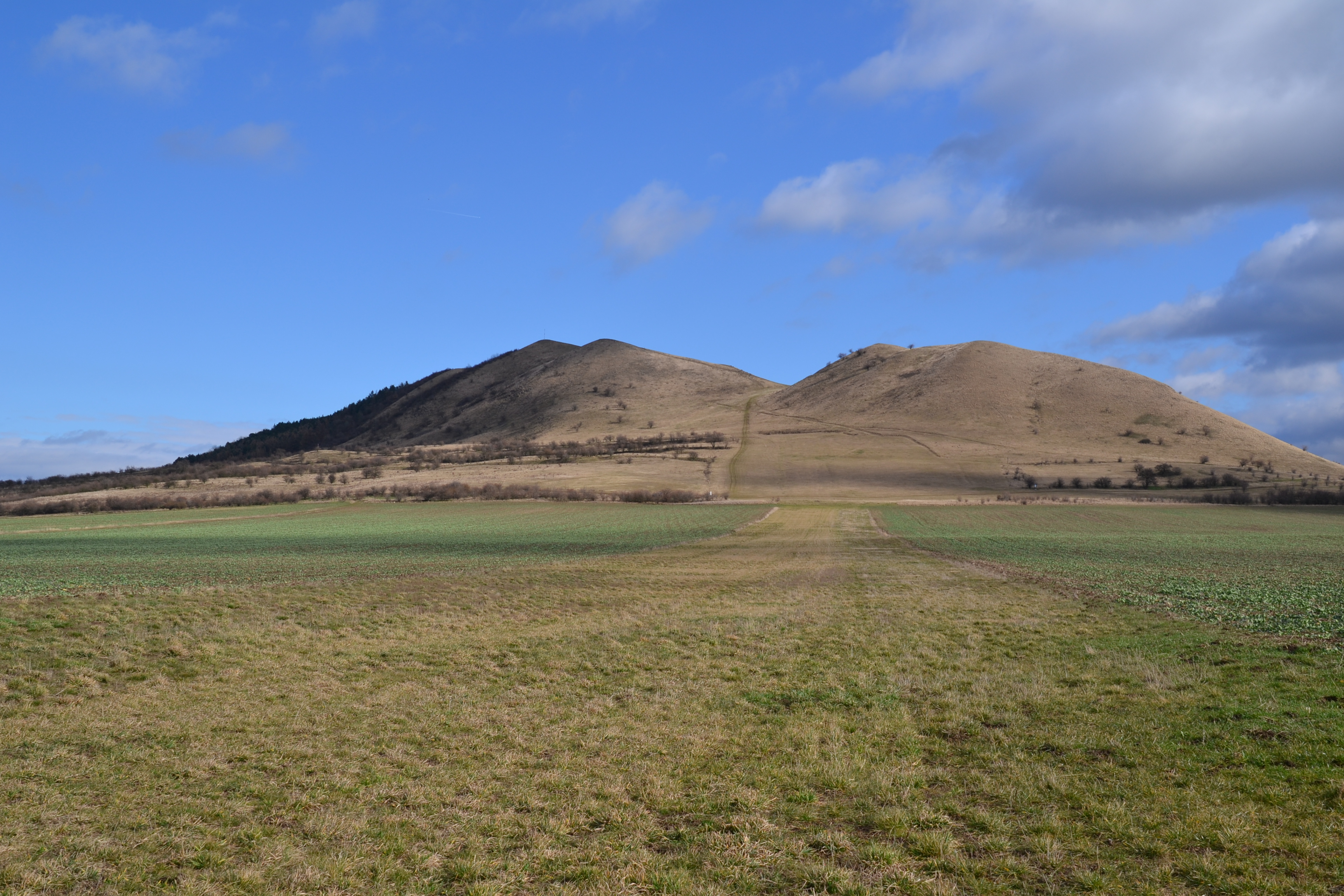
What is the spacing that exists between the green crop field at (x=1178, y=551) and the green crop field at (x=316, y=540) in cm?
2060

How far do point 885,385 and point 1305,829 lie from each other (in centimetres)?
19641

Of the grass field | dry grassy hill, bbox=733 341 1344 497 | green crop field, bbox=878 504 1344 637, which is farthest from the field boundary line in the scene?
green crop field, bbox=878 504 1344 637

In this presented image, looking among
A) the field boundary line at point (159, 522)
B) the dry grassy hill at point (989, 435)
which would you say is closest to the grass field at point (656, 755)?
the field boundary line at point (159, 522)

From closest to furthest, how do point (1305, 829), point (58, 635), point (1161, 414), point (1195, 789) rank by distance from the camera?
point (1305, 829)
point (1195, 789)
point (58, 635)
point (1161, 414)

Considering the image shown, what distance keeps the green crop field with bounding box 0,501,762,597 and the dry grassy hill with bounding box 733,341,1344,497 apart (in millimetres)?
37801

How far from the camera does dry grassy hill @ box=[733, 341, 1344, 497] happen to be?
4692 inches

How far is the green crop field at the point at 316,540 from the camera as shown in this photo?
33.5m

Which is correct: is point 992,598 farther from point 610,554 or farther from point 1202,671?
point 610,554

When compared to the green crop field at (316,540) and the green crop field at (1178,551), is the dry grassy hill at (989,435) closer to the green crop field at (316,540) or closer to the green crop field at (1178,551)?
the green crop field at (1178,551)

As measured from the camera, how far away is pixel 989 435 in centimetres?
15162

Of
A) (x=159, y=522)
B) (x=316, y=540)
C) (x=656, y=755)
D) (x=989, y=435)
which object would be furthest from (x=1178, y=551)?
(x=989, y=435)

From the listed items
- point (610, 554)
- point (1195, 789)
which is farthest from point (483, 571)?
point (1195, 789)

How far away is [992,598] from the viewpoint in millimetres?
29422

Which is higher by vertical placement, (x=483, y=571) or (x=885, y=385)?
(x=885, y=385)
